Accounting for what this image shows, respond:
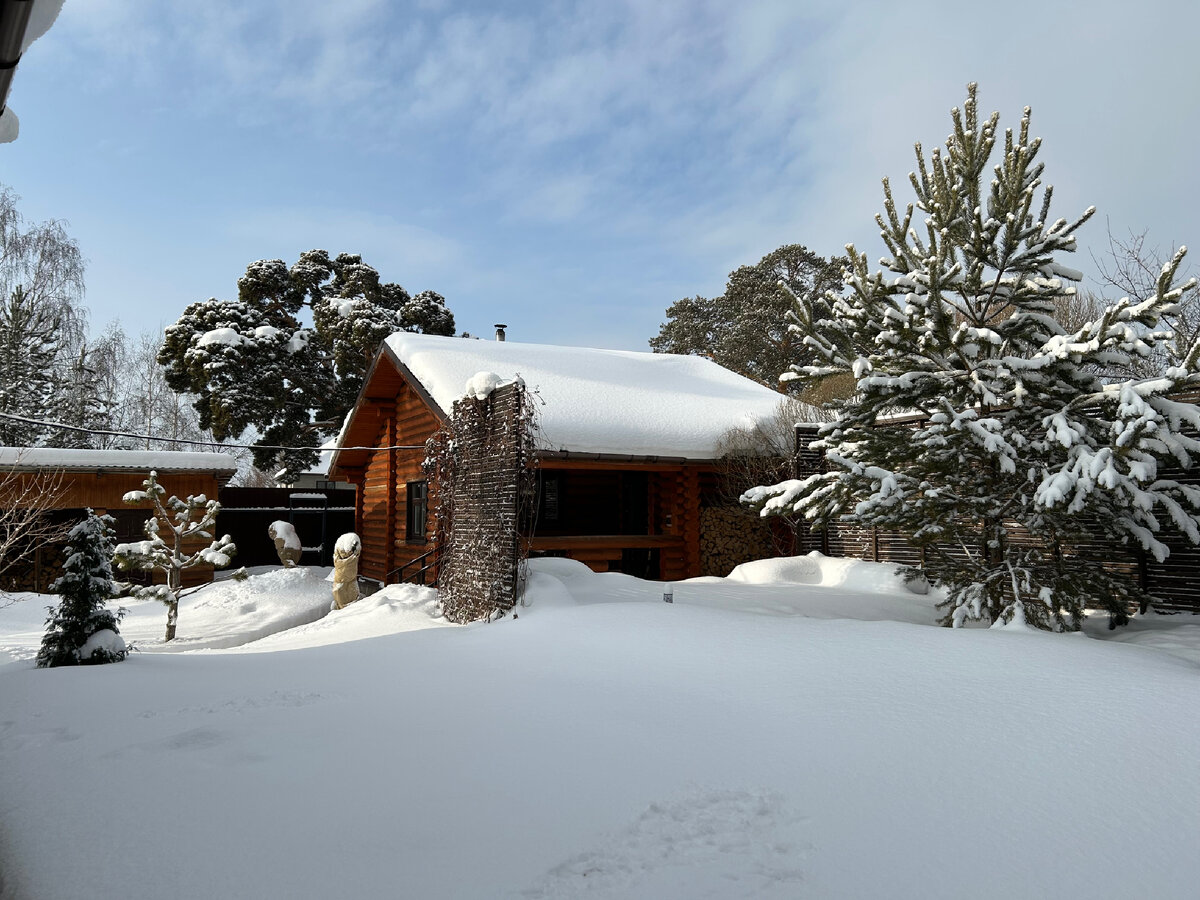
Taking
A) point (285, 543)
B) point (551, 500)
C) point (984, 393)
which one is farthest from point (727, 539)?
point (285, 543)

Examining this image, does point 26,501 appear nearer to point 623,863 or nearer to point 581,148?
point 581,148

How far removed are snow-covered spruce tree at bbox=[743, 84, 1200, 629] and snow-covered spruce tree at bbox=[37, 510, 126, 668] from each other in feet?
21.3

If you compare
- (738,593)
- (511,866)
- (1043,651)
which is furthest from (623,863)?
(738,593)

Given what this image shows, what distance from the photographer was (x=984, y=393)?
283 inches

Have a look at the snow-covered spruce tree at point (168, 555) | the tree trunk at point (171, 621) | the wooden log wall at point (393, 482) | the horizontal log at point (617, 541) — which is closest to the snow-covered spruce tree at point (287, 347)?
the wooden log wall at point (393, 482)

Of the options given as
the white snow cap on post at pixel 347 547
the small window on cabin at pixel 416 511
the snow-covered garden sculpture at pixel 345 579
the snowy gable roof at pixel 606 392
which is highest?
the snowy gable roof at pixel 606 392

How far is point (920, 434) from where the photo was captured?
24.4ft

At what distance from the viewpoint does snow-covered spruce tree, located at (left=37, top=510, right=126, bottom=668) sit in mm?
6566

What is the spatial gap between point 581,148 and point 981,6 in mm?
4972

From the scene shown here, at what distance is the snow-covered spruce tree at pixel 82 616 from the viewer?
21.5 feet

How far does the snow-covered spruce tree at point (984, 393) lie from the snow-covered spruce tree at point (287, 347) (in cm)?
2032

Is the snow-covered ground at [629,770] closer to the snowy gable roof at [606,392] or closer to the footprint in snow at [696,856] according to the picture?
the footprint in snow at [696,856]

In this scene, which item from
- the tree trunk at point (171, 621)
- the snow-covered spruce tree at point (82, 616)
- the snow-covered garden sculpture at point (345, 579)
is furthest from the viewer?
the snow-covered garden sculpture at point (345, 579)

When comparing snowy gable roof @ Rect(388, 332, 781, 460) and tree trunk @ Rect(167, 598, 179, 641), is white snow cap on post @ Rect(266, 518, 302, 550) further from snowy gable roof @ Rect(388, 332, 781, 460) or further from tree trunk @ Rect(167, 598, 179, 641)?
tree trunk @ Rect(167, 598, 179, 641)
